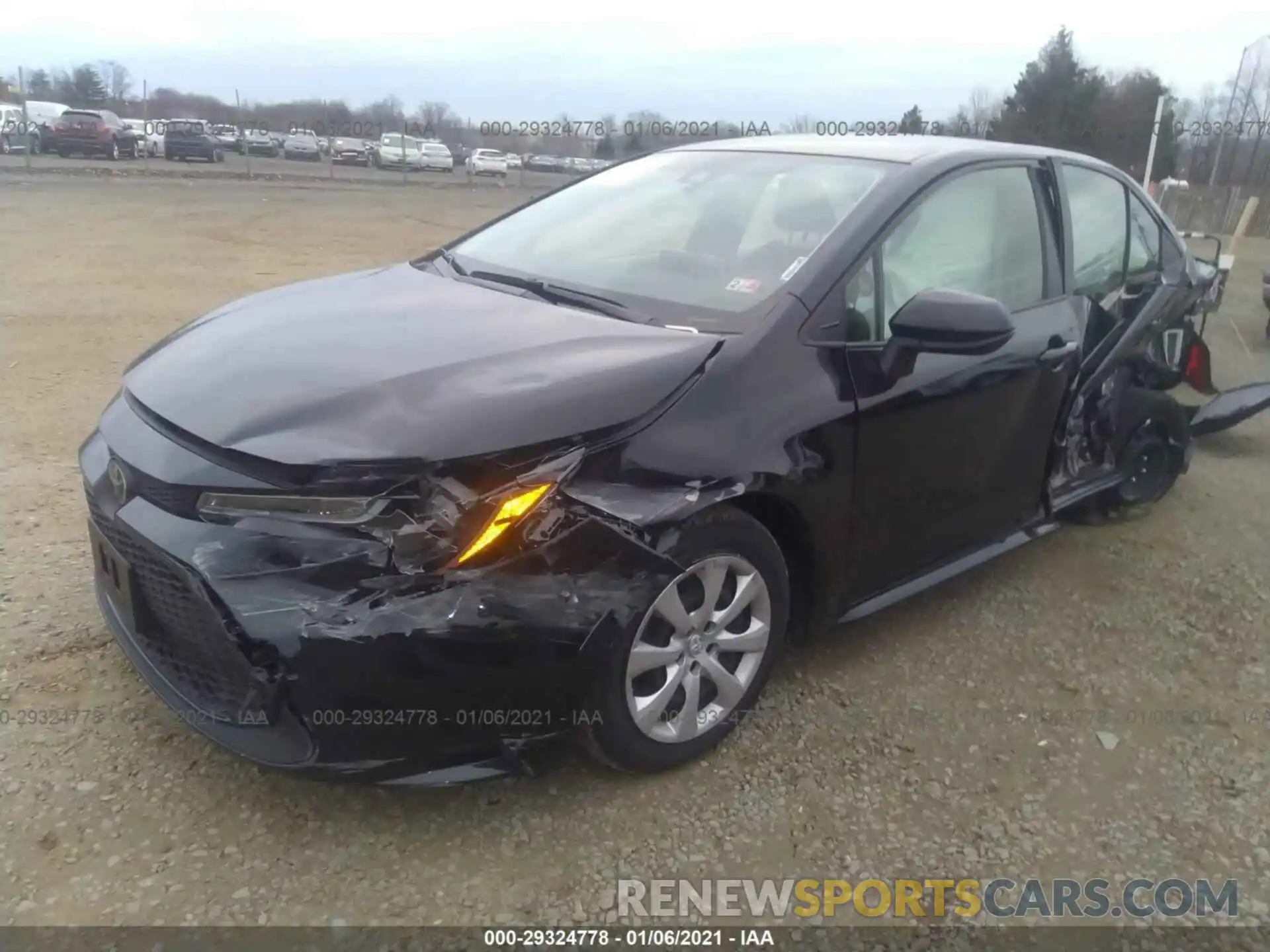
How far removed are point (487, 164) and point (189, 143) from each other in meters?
9.90

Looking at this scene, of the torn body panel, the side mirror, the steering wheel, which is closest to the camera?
the side mirror

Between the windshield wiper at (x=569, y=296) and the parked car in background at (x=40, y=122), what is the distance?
A: 27288mm

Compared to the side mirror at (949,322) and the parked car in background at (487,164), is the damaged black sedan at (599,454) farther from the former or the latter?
the parked car in background at (487,164)

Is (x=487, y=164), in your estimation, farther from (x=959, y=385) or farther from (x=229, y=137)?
(x=959, y=385)

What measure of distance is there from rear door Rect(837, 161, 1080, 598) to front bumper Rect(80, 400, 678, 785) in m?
0.91

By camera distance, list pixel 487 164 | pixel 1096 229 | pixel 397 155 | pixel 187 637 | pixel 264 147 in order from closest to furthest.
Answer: pixel 187 637
pixel 1096 229
pixel 487 164
pixel 397 155
pixel 264 147

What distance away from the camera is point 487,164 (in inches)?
1407

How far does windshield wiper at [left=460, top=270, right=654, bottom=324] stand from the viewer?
2.88m

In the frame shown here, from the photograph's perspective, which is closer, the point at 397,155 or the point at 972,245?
the point at 972,245

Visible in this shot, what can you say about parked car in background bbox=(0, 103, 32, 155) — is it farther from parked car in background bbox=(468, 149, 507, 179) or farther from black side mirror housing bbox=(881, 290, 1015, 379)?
black side mirror housing bbox=(881, 290, 1015, 379)

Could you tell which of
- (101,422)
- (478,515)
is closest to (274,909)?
(478,515)

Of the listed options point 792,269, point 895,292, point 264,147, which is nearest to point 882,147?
point 895,292

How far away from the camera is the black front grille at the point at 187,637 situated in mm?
2180

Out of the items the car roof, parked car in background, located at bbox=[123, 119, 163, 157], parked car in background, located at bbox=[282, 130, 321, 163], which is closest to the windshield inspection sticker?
the car roof
